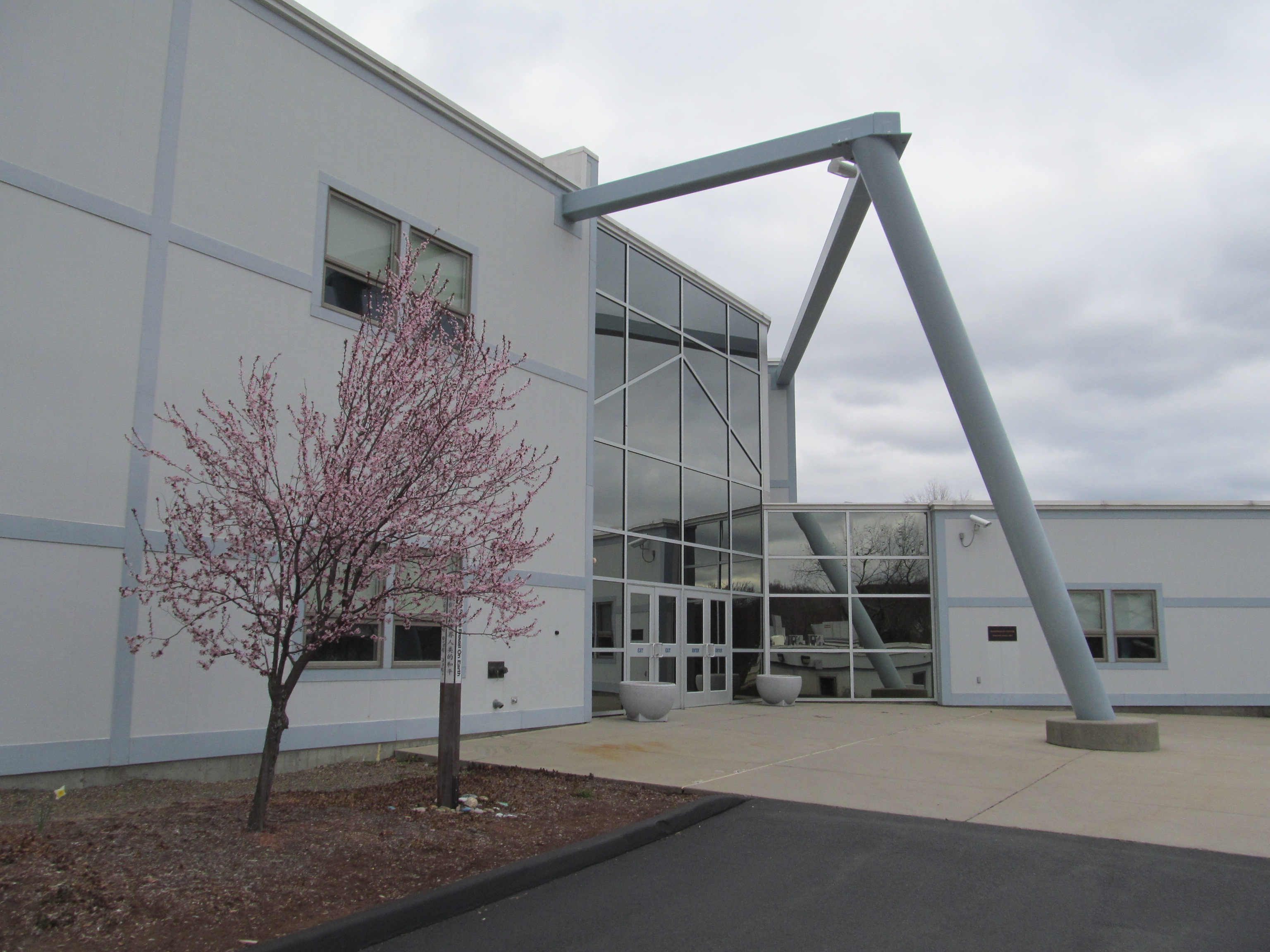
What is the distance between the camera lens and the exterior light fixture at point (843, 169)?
15508 millimetres

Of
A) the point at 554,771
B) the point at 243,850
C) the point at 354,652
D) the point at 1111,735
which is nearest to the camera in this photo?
the point at 243,850

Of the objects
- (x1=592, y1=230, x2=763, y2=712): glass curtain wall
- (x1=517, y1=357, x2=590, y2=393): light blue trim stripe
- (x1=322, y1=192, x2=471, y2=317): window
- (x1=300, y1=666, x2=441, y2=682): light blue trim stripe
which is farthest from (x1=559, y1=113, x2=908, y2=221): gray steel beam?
(x1=300, y1=666, x2=441, y2=682): light blue trim stripe

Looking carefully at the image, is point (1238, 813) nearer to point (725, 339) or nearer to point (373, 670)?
point (373, 670)

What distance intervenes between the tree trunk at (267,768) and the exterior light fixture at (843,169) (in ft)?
40.4

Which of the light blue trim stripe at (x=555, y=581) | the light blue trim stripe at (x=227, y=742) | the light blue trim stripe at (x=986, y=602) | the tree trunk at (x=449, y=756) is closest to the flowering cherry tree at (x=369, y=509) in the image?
the tree trunk at (x=449, y=756)

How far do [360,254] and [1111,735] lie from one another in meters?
11.8

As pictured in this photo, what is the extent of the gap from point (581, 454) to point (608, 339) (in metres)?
2.53

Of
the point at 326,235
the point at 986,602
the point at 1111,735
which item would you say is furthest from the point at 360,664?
the point at 986,602

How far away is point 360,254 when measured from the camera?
40.1ft

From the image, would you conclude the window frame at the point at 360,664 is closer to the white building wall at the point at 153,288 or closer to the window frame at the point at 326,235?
the white building wall at the point at 153,288

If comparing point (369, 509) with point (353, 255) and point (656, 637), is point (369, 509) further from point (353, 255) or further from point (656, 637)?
point (656, 637)

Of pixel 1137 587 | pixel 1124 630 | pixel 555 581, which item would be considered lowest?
pixel 1124 630

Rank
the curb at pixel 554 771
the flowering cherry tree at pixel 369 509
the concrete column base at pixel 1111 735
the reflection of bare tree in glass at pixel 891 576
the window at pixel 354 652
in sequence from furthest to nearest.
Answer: the reflection of bare tree in glass at pixel 891 576, the concrete column base at pixel 1111 735, the window at pixel 354 652, the curb at pixel 554 771, the flowering cherry tree at pixel 369 509

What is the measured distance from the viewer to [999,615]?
19906 mm
